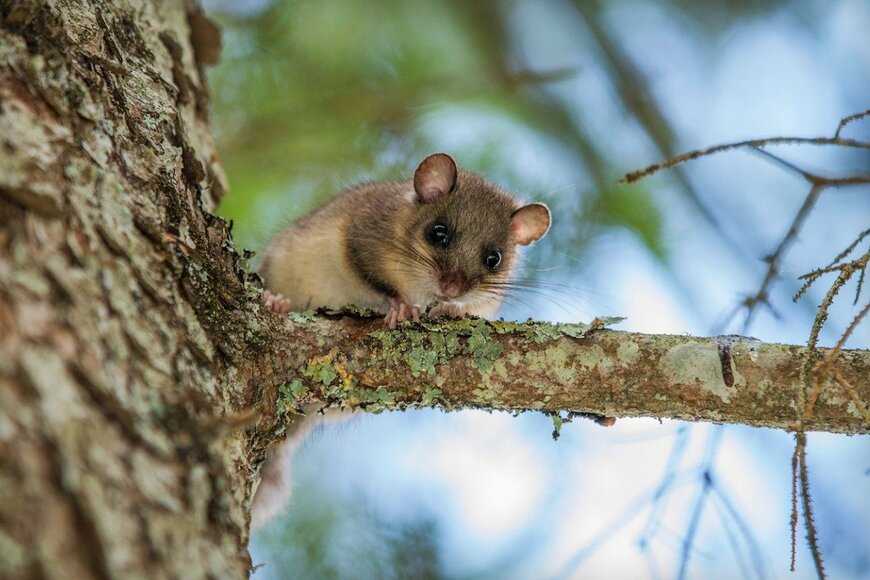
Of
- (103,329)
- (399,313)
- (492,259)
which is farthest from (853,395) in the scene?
(492,259)

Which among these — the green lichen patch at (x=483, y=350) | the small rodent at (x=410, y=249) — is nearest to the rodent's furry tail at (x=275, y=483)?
the small rodent at (x=410, y=249)

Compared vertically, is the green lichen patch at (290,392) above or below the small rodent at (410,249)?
below

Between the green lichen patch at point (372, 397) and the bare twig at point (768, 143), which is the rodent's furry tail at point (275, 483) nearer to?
the green lichen patch at point (372, 397)

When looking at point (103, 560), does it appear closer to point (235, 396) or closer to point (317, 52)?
point (235, 396)

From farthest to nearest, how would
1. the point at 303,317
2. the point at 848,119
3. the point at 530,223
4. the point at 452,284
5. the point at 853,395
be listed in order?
the point at 530,223 → the point at 452,284 → the point at 303,317 → the point at 848,119 → the point at 853,395

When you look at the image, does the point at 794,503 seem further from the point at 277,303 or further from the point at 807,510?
the point at 277,303

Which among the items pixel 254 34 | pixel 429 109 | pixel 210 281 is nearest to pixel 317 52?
pixel 254 34
